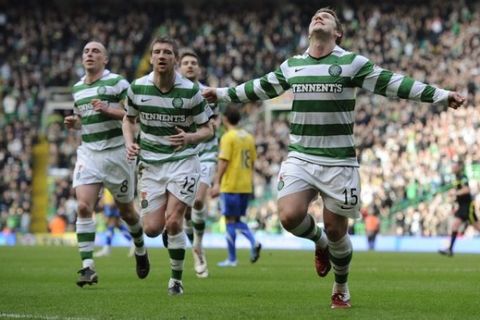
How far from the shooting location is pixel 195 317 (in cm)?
870

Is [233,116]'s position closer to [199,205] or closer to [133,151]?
[199,205]

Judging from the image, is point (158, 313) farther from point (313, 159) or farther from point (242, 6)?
point (242, 6)

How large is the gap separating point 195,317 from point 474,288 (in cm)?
472

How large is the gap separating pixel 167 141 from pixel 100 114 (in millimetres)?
1857

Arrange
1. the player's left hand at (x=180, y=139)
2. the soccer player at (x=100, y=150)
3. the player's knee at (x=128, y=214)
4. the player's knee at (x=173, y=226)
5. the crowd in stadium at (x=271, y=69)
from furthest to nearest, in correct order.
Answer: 1. the crowd in stadium at (x=271, y=69)
2. the player's knee at (x=128, y=214)
3. the soccer player at (x=100, y=150)
4. the player's knee at (x=173, y=226)
5. the player's left hand at (x=180, y=139)

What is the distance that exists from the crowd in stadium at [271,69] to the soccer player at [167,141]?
19.3 metres

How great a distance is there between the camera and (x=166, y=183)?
11180mm

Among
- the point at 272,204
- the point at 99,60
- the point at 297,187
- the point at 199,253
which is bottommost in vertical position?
the point at 272,204

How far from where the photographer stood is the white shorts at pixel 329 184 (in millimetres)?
9266

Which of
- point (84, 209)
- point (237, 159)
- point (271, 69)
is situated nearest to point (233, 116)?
point (237, 159)

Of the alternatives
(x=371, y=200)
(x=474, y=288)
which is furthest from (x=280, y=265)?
(x=371, y=200)

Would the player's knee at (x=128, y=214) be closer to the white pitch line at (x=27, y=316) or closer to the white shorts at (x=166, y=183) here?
the white shorts at (x=166, y=183)

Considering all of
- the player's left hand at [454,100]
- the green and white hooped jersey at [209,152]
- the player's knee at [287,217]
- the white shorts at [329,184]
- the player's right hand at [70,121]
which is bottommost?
the green and white hooped jersey at [209,152]

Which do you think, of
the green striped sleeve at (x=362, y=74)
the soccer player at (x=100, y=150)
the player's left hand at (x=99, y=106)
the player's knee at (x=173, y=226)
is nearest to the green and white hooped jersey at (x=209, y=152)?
the soccer player at (x=100, y=150)
